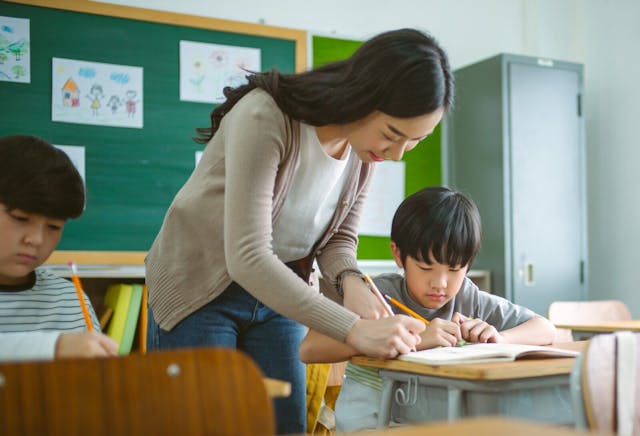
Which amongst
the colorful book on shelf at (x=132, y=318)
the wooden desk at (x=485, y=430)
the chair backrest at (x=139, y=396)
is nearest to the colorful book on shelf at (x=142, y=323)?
the colorful book on shelf at (x=132, y=318)

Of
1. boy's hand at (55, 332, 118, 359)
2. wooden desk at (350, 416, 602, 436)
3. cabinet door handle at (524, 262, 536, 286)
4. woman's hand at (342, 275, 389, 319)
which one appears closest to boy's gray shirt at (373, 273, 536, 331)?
woman's hand at (342, 275, 389, 319)

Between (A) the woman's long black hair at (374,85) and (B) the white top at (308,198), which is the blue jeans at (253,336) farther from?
(A) the woman's long black hair at (374,85)

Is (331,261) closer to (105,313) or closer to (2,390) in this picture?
(2,390)

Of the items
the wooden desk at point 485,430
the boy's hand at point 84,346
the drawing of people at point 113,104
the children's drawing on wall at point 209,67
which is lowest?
the wooden desk at point 485,430

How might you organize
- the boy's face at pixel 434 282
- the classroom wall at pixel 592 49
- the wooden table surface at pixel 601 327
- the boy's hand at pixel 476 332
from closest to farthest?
the boy's hand at pixel 476 332 < the boy's face at pixel 434 282 < the wooden table surface at pixel 601 327 < the classroom wall at pixel 592 49

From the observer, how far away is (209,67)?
3605mm

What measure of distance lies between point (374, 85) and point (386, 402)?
628 mm

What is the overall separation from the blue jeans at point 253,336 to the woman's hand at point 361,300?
0.41 feet

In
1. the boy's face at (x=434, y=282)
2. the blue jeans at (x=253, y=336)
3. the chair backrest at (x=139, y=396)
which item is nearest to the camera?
the chair backrest at (x=139, y=396)

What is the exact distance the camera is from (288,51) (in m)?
3.79

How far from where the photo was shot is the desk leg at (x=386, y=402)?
1516 millimetres

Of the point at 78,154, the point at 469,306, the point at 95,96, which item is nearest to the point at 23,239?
the point at 469,306

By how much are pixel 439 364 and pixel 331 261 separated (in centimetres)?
42

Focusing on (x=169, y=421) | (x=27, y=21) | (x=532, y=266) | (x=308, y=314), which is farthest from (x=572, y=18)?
(x=169, y=421)
